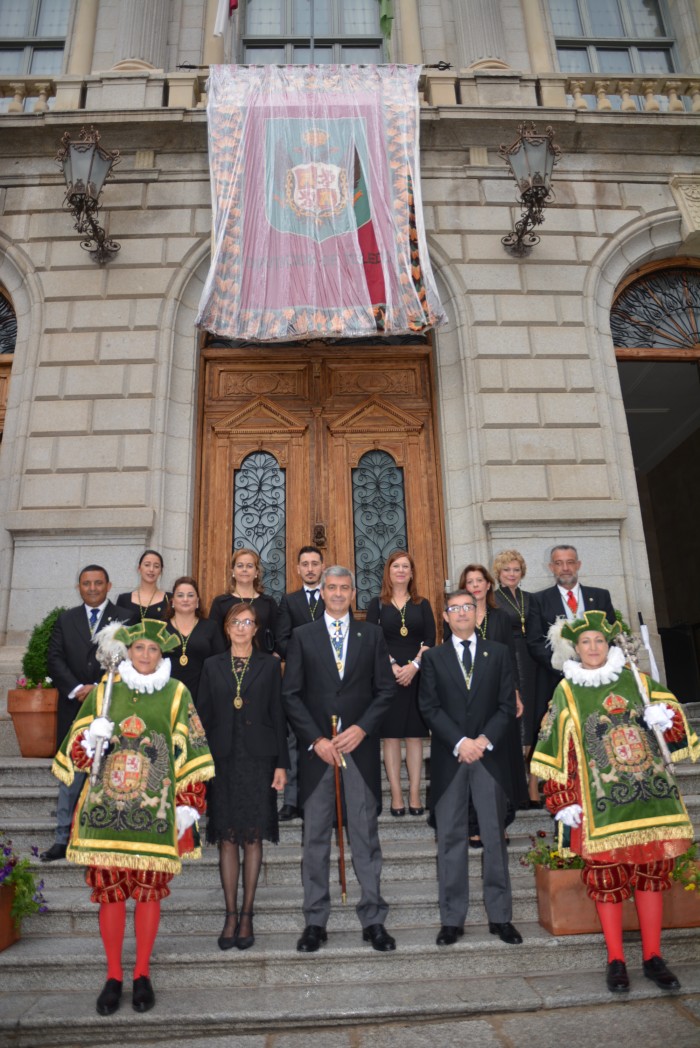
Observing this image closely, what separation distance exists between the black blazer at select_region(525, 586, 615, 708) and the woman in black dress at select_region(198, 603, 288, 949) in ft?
7.94

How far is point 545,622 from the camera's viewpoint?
6.29 m

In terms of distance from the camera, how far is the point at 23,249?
370 inches

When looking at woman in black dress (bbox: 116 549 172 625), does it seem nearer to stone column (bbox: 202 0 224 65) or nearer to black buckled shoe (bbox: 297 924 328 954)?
black buckled shoe (bbox: 297 924 328 954)

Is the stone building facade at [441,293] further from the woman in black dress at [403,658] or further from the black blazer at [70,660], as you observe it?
the woman in black dress at [403,658]

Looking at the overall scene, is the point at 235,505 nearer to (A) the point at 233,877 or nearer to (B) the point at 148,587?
(B) the point at 148,587

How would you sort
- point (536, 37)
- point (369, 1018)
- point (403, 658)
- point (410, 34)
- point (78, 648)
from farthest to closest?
point (536, 37)
point (410, 34)
point (403, 658)
point (78, 648)
point (369, 1018)

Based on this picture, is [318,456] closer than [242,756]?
No

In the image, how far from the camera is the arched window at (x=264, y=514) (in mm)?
8938

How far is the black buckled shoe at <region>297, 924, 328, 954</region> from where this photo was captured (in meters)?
4.15

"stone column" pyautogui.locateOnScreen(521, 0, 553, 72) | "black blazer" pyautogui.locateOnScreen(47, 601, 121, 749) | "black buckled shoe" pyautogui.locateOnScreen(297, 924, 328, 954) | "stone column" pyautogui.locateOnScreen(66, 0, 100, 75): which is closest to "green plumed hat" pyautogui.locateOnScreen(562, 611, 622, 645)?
"black buckled shoe" pyautogui.locateOnScreen(297, 924, 328, 954)

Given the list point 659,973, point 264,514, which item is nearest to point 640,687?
point 659,973

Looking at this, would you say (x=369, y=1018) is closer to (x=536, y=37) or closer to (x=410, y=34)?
(x=410, y=34)

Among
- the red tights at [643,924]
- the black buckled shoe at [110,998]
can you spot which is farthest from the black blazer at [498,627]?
the black buckled shoe at [110,998]

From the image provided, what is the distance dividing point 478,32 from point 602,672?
10.2m
